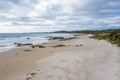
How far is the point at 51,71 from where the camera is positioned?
11.3 meters

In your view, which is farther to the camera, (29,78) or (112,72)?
(112,72)

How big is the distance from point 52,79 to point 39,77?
32.0 inches

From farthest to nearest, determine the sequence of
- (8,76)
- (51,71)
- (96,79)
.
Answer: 1. (51,71)
2. (8,76)
3. (96,79)

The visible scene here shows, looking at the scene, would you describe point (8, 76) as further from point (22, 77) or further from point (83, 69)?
point (83, 69)

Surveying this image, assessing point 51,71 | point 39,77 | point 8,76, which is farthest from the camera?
point 51,71

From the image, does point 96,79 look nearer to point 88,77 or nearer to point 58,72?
point 88,77

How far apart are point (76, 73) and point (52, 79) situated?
1.74 m

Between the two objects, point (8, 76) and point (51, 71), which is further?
point (51, 71)

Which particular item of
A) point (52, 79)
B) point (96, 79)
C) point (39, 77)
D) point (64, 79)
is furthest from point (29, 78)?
point (96, 79)

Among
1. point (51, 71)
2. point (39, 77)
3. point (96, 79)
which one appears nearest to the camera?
point (96, 79)

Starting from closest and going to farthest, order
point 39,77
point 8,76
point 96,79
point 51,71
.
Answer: point 96,79 → point 39,77 → point 8,76 → point 51,71

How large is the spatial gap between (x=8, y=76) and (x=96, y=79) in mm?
5118

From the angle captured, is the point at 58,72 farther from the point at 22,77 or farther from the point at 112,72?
the point at 112,72

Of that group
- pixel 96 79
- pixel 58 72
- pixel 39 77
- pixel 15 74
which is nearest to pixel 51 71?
pixel 58 72
